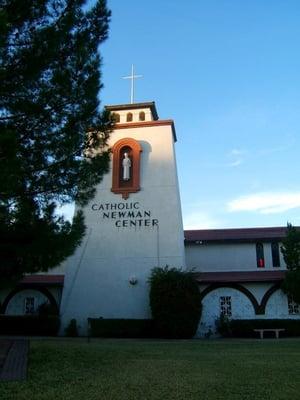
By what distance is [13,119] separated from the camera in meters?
10.7

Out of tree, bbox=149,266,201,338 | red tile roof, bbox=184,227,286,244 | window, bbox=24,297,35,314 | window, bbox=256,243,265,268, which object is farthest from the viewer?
red tile roof, bbox=184,227,286,244

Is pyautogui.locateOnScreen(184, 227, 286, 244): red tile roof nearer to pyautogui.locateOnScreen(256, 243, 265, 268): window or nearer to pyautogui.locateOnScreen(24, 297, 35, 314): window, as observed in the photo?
pyautogui.locateOnScreen(256, 243, 265, 268): window

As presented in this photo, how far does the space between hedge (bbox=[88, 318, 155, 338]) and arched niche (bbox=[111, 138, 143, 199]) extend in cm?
626

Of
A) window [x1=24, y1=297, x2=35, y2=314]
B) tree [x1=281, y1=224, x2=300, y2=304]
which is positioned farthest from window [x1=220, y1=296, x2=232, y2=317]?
window [x1=24, y1=297, x2=35, y2=314]

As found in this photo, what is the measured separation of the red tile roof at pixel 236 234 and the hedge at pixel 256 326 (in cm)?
528

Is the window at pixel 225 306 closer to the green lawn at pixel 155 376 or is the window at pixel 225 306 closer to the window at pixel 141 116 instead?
the window at pixel 141 116

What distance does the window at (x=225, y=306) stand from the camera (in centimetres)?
2465

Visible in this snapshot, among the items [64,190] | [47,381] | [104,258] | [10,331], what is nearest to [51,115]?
[64,190]

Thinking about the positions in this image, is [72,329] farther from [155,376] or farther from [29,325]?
[155,376]

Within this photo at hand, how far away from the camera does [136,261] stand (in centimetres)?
2389

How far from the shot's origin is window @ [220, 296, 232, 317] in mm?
24648

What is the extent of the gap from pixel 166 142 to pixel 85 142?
1437cm

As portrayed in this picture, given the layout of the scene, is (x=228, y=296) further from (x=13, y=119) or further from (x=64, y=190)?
(x=13, y=119)

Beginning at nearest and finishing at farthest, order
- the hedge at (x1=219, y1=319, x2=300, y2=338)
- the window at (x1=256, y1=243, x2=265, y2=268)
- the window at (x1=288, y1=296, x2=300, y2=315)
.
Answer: the hedge at (x1=219, y1=319, x2=300, y2=338)
the window at (x1=288, y1=296, x2=300, y2=315)
the window at (x1=256, y1=243, x2=265, y2=268)
